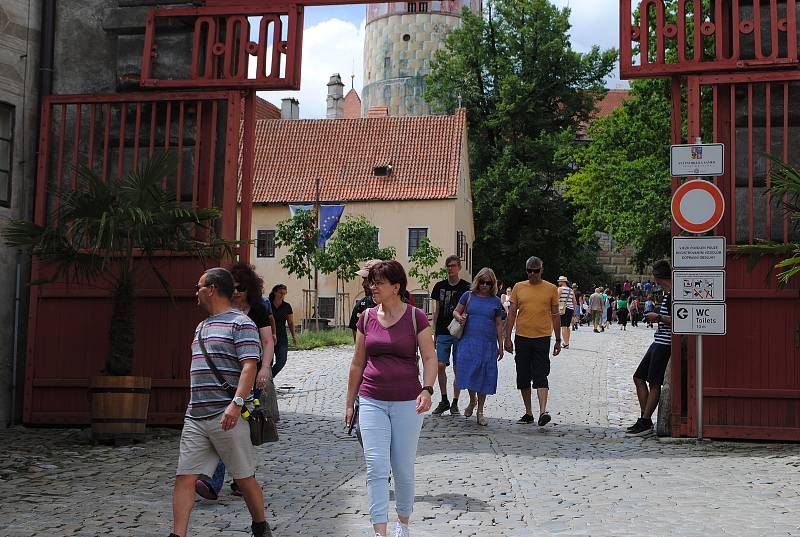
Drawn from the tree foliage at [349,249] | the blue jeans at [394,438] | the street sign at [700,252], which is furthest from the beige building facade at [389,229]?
the blue jeans at [394,438]

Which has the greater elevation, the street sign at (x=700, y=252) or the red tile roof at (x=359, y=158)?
the red tile roof at (x=359, y=158)

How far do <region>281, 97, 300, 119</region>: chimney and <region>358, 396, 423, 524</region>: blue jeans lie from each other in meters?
64.0

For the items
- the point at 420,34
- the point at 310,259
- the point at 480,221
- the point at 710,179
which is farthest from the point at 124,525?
the point at 420,34

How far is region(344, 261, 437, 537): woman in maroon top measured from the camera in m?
6.39

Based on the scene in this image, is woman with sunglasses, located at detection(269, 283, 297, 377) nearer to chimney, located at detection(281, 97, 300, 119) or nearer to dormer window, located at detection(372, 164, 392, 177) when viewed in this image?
dormer window, located at detection(372, 164, 392, 177)

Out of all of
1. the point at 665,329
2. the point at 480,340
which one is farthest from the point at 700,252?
the point at 480,340

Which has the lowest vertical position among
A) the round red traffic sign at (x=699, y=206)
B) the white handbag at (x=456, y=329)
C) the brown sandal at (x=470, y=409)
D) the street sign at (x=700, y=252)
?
the brown sandal at (x=470, y=409)

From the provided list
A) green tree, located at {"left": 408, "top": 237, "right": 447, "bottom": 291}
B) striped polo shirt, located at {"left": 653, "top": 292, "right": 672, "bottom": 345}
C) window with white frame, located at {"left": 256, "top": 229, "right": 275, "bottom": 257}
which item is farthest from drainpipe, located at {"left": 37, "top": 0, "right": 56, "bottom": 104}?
window with white frame, located at {"left": 256, "top": 229, "right": 275, "bottom": 257}

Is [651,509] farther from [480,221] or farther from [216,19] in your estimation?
[480,221]

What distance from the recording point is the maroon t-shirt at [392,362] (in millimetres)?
6465

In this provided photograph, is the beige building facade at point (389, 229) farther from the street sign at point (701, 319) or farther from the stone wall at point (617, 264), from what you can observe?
the street sign at point (701, 319)

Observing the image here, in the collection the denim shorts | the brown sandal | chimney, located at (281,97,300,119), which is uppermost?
chimney, located at (281,97,300,119)

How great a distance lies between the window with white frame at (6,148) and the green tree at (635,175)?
26727mm

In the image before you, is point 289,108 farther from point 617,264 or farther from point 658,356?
point 658,356
